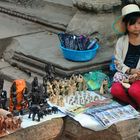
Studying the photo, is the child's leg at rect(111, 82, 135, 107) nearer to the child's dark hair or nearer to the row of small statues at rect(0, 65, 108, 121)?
the row of small statues at rect(0, 65, 108, 121)

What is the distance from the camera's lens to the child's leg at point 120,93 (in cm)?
455

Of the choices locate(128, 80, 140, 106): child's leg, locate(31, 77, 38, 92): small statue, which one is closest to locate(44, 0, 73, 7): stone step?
locate(128, 80, 140, 106): child's leg

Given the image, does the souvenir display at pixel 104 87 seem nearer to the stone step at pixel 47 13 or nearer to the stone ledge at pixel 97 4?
the stone ledge at pixel 97 4

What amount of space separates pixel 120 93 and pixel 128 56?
0.45 m

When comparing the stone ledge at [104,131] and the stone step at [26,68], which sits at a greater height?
the stone step at [26,68]

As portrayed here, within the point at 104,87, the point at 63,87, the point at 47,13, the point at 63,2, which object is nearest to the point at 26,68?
the point at 63,87

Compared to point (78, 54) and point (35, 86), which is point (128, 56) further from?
point (35, 86)

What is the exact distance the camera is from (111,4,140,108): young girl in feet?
14.9

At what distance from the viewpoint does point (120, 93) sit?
456 cm

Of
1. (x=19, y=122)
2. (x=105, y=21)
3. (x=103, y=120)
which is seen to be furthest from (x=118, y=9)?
(x=19, y=122)

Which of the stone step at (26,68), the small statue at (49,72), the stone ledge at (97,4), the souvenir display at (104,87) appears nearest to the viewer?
the small statue at (49,72)

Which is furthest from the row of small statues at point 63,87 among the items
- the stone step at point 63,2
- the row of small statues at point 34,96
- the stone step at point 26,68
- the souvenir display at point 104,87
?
the stone step at point 63,2

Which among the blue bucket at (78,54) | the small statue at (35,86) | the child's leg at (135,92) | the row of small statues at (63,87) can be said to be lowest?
the row of small statues at (63,87)

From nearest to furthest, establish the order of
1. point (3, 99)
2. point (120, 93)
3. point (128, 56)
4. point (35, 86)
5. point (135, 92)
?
1. point (3, 99)
2. point (35, 86)
3. point (135, 92)
4. point (120, 93)
5. point (128, 56)
